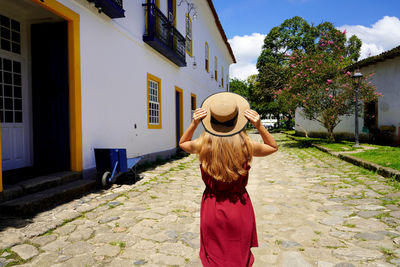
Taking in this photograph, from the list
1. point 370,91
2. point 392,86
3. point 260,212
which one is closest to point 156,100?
point 260,212

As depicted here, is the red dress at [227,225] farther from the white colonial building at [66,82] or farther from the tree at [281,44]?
the tree at [281,44]

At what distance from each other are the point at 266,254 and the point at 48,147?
5127mm

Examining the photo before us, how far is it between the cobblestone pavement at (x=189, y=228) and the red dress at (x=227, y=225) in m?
1.07

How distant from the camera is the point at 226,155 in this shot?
5.97 ft

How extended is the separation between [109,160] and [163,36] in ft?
19.4

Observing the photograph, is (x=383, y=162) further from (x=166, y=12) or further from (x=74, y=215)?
(x=166, y=12)

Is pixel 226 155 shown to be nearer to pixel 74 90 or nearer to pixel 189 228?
pixel 189 228

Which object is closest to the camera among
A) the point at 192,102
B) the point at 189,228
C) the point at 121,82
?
the point at 189,228

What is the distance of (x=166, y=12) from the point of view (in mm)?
10852

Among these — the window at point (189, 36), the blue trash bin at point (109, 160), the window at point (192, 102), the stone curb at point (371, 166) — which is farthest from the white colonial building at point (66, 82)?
the stone curb at point (371, 166)

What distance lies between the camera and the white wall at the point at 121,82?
Result: 611 cm

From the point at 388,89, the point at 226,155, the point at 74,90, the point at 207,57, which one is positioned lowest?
the point at 226,155

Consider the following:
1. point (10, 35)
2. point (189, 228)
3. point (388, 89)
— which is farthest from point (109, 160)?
point (388, 89)

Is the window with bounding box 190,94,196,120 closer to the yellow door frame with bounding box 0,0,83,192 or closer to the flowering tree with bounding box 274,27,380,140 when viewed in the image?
the flowering tree with bounding box 274,27,380,140
